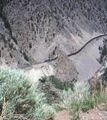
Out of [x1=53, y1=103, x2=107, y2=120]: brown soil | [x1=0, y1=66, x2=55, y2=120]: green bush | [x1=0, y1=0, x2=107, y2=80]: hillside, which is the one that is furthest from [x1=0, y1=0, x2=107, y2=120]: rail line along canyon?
[x1=0, y1=66, x2=55, y2=120]: green bush

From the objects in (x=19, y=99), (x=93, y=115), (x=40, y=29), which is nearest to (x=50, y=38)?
(x=40, y=29)

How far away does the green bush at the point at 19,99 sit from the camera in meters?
4.50

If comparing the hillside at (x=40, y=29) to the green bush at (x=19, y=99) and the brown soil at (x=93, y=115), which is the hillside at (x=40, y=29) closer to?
the brown soil at (x=93, y=115)

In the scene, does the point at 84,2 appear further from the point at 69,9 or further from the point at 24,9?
the point at 24,9

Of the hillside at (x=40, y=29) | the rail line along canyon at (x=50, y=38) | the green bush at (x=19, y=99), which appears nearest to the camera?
the green bush at (x=19, y=99)

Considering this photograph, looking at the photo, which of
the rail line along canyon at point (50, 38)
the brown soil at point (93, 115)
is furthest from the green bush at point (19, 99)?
the rail line along canyon at point (50, 38)

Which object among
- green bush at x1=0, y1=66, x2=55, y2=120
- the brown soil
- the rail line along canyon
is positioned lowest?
the brown soil

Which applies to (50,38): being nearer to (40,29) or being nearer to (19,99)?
(40,29)

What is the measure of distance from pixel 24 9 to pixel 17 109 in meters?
46.0

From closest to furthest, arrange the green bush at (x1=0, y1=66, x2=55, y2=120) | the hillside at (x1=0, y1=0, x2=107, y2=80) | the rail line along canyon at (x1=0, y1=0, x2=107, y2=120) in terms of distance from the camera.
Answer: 1. the green bush at (x1=0, y1=66, x2=55, y2=120)
2. the rail line along canyon at (x1=0, y1=0, x2=107, y2=120)
3. the hillside at (x1=0, y1=0, x2=107, y2=80)

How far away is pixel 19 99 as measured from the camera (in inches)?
185

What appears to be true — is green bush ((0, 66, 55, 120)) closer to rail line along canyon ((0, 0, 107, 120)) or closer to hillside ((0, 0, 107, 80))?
rail line along canyon ((0, 0, 107, 120))

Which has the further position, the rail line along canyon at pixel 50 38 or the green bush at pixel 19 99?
the rail line along canyon at pixel 50 38

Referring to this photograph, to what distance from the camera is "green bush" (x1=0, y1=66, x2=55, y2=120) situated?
177 inches
